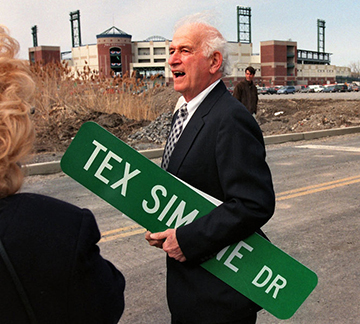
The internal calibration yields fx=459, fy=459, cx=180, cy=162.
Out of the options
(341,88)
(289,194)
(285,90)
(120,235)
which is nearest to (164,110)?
(289,194)

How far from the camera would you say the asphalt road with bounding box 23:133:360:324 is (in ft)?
11.9

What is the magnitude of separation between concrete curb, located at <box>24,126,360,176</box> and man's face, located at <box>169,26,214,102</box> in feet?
23.9

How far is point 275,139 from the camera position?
13.5m

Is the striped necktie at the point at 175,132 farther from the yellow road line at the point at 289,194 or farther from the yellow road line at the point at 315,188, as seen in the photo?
the yellow road line at the point at 315,188

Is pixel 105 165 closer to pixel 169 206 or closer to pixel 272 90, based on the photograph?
pixel 169 206

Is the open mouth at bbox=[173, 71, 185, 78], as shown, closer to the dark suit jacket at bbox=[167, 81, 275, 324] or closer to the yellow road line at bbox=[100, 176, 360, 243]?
the dark suit jacket at bbox=[167, 81, 275, 324]

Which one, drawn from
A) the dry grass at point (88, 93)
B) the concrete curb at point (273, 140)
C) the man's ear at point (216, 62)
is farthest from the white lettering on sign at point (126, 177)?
the dry grass at point (88, 93)

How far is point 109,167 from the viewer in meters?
1.78

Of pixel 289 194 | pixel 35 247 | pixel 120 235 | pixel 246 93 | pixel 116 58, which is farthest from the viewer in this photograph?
pixel 116 58

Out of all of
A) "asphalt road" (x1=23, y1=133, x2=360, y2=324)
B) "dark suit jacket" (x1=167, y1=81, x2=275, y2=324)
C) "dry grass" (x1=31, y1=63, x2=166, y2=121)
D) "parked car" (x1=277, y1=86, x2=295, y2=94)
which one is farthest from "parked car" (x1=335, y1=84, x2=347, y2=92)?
"dark suit jacket" (x1=167, y1=81, x2=275, y2=324)

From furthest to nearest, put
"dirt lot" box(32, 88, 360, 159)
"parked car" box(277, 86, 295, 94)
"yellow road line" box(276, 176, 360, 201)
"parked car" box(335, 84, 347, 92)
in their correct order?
"parked car" box(335, 84, 347, 92)
"parked car" box(277, 86, 295, 94)
"dirt lot" box(32, 88, 360, 159)
"yellow road line" box(276, 176, 360, 201)

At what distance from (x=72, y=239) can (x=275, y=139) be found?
500 inches

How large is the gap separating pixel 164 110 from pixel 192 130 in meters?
15.0

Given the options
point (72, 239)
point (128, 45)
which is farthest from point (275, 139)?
point (128, 45)
